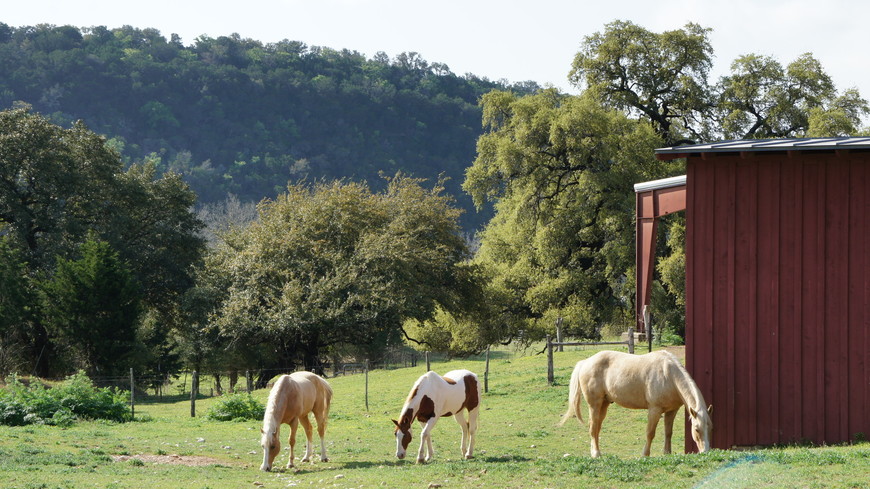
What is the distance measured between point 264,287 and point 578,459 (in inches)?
1043

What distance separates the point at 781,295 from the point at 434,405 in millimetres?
5288

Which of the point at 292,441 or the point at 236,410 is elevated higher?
the point at 292,441

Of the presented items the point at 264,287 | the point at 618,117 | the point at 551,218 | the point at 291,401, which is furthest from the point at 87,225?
the point at 291,401

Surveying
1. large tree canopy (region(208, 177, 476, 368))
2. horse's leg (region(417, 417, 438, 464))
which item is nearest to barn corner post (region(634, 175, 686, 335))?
horse's leg (region(417, 417, 438, 464))

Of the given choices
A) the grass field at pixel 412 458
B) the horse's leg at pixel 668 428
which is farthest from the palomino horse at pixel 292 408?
the horse's leg at pixel 668 428

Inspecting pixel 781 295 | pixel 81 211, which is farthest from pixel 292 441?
Result: pixel 81 211

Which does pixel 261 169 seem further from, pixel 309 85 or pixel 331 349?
pixel 331 349

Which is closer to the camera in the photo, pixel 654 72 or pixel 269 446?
pixel 269 446

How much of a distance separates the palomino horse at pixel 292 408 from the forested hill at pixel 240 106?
360 ft

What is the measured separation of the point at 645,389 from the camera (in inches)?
541

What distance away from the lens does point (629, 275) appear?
36.9m

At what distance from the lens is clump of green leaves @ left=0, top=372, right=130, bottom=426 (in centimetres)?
2036

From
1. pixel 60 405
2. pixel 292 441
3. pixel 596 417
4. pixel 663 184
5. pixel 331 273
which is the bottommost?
pixel 60 405

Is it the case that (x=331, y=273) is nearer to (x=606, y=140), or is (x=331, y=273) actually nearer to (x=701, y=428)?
(x=606, y=140)
